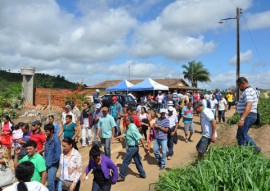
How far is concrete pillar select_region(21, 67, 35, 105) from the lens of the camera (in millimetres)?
17844

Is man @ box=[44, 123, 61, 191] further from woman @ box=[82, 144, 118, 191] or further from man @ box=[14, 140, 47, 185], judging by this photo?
woman @ box=[82, 144, 118, 191]

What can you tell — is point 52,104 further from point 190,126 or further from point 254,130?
point 254,130

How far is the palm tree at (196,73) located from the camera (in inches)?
→ 2025

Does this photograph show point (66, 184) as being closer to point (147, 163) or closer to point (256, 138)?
point (147, 163)

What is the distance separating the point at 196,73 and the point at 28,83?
1491 inches

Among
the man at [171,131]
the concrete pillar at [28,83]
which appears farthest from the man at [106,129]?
the concrete pillar at [28,83]

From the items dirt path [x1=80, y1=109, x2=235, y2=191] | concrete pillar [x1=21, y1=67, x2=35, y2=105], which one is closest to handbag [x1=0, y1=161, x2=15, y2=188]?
dirt path [x1=80, y1=109, x2=235, y2=191]

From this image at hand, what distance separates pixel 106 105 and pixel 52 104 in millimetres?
11872

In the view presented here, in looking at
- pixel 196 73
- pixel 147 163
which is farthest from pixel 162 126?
pixel 196 73

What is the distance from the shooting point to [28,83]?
18.2m

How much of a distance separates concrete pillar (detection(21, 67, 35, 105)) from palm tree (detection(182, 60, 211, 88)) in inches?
1466

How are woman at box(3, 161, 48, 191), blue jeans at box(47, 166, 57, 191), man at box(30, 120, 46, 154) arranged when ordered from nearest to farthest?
woman at box(3, 161, 48, 191), blue jeans at box(47, 166, 57, 191), man at box(30, 120, 46, 154)

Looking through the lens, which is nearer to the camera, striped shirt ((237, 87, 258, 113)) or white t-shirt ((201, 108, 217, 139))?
striped shirt ((237, 87, 258, 113))

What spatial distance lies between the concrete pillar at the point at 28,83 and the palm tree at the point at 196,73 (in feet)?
122
